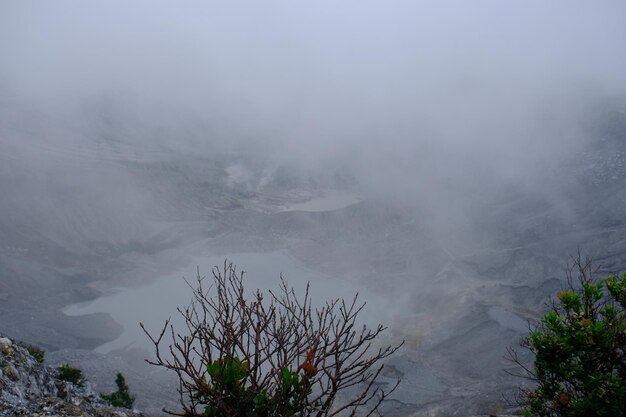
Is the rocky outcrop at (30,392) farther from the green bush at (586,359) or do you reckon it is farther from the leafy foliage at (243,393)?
the green bush at (586,359)

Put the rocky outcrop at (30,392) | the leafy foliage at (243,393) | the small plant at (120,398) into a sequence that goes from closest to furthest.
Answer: the leafy foliage at (243,393) → the rocky outcrop at (30,392) → the small plant at (120,398)

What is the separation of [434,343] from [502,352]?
4.90 meters

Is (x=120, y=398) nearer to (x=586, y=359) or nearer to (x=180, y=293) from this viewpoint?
(x=586, y=359)

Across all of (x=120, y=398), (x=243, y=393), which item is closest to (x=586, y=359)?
(x=243, y=393)

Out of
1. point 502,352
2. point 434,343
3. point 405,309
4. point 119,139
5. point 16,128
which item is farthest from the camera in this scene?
point 119,139

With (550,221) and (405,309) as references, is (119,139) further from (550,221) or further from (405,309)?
(550,221)

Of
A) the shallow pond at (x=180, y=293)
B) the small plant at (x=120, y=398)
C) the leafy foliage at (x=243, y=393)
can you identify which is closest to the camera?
the leafy foliage at (x=243, y=393)

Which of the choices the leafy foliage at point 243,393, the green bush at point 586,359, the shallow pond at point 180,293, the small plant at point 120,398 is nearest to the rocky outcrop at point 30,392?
the leafy foliage at point 243,393

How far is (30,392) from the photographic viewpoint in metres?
7.52

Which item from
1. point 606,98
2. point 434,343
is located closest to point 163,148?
point 434,343

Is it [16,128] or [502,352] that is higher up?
[16,128]

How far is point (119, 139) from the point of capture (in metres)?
65.1

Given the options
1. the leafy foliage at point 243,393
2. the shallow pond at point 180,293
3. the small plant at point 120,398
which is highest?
the shallow pond at point 180,293

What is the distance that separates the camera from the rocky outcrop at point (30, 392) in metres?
6.37
